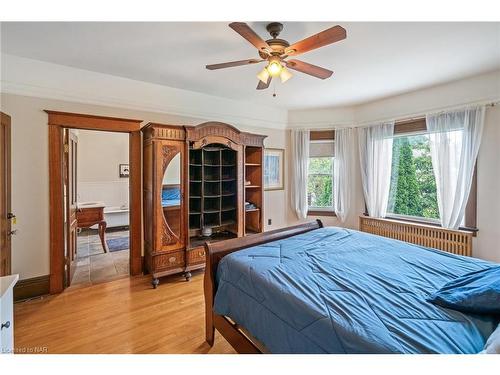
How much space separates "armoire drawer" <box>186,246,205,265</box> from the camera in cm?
325

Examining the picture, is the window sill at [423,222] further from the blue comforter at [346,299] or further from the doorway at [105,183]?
the doorway at [105,183]

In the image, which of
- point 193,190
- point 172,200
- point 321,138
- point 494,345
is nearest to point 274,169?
point 321,138

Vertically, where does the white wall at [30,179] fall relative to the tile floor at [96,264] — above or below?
above

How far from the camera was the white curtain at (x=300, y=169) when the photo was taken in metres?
4.54

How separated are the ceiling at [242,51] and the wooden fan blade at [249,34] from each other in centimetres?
29

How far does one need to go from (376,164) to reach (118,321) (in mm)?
4048

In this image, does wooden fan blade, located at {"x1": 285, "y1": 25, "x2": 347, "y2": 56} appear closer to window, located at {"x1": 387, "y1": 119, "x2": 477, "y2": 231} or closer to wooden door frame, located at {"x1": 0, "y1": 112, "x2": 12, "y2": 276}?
window, located at {"x1": 387, "y1": 119, "x2": 477, "y2": 231}

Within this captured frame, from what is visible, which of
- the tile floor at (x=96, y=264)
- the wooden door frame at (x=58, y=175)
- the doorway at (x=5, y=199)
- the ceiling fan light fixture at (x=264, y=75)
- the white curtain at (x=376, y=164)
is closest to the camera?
the ceiling fan light fixture at (x=264, y=75)

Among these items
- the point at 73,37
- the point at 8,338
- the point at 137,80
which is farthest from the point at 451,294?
the point at 137,80

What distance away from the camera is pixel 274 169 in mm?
4617

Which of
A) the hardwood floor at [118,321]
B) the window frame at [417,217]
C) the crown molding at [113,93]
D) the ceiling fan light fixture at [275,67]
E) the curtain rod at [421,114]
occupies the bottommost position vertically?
the hardwood floor at [118,321]

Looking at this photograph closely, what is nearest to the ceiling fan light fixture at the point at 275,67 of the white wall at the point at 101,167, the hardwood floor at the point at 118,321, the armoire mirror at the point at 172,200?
the armoire mirror at the point at 172,200
